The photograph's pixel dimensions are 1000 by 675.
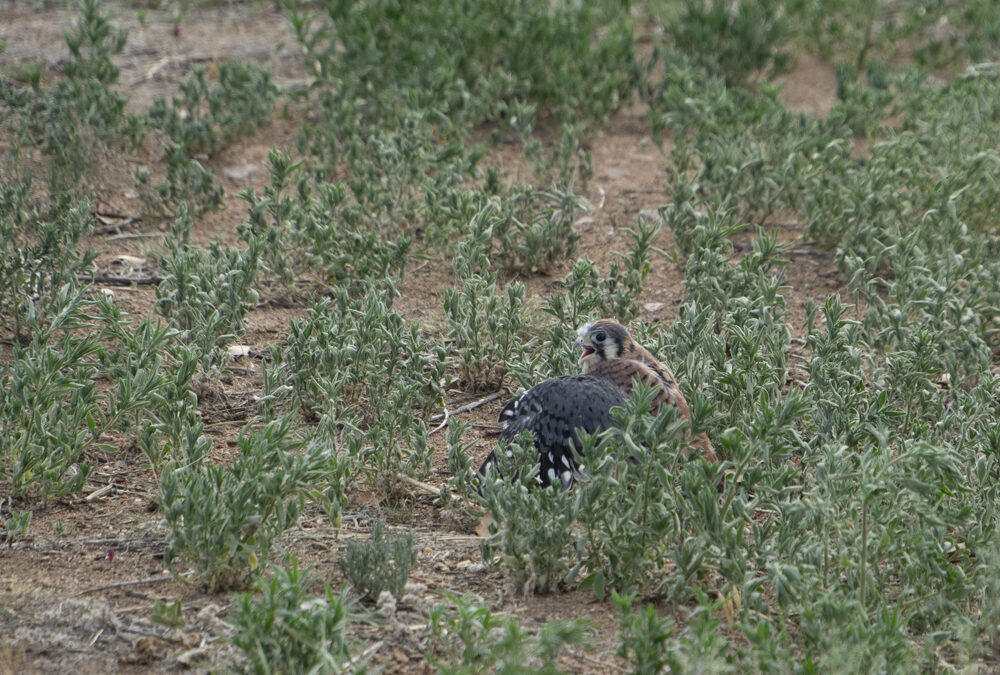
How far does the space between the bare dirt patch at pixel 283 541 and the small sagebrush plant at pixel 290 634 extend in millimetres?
267

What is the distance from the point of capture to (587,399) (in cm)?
426

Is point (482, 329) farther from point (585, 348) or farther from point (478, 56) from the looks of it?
point (478, 56)

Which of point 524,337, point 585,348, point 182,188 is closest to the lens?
point 585,348

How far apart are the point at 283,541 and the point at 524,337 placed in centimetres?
202

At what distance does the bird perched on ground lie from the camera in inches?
167

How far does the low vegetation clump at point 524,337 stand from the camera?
137 inches

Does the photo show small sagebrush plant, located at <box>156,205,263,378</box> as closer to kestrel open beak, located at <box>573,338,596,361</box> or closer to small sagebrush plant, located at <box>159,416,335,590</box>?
small sagebrush plant, located at <box>159,416,335,590</box>

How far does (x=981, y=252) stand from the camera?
5.98 metres

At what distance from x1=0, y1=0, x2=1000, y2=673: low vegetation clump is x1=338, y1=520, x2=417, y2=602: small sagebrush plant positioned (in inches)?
0.5

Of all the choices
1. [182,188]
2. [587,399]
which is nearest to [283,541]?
[587,399]

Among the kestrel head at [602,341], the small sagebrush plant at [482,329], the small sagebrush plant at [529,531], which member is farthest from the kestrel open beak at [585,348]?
the small sagebrush plant at [529,531]

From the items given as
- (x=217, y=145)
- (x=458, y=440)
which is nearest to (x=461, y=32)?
(x=217, y=145)

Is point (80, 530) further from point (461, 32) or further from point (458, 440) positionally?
point (461, 32)

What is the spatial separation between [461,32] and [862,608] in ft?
18.0
